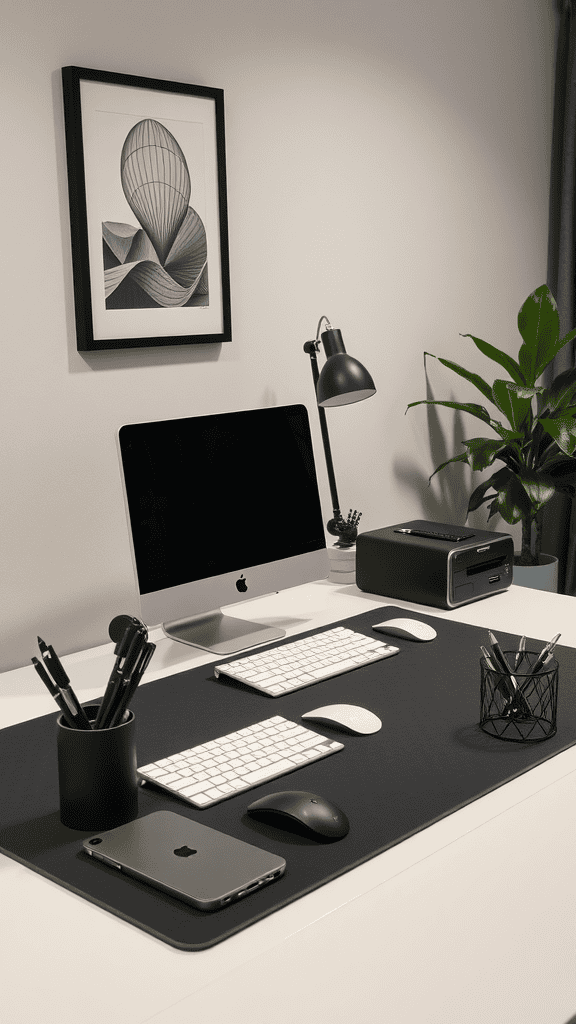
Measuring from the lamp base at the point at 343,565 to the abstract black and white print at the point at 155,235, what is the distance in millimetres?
618

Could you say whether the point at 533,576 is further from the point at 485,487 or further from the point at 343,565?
the point at 343,565

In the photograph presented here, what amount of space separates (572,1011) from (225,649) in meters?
0.92

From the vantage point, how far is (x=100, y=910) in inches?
37.9

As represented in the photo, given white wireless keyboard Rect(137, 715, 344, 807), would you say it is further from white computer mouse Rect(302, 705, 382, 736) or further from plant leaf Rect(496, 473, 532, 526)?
plant leaf Rect(496, 473, 532, 526)

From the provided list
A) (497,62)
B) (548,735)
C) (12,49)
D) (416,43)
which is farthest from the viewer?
(497,62)

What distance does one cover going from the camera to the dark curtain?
9.39ft

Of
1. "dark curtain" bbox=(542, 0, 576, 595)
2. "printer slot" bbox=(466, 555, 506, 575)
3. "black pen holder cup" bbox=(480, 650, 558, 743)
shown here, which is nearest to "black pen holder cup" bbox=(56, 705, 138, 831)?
"black pen holder cup" bbox=(480, 650, 558, 743)

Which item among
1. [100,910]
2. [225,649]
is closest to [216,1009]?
[100,910]

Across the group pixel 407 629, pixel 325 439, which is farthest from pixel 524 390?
pixel 407 629

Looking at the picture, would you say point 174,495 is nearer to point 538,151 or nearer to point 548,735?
point 548,735

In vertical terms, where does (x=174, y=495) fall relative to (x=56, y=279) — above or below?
below

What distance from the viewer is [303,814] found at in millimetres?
1067

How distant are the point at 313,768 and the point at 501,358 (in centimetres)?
166

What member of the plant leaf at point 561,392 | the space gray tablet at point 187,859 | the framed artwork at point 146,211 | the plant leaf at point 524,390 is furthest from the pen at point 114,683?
the plant leaf at point 561,392
